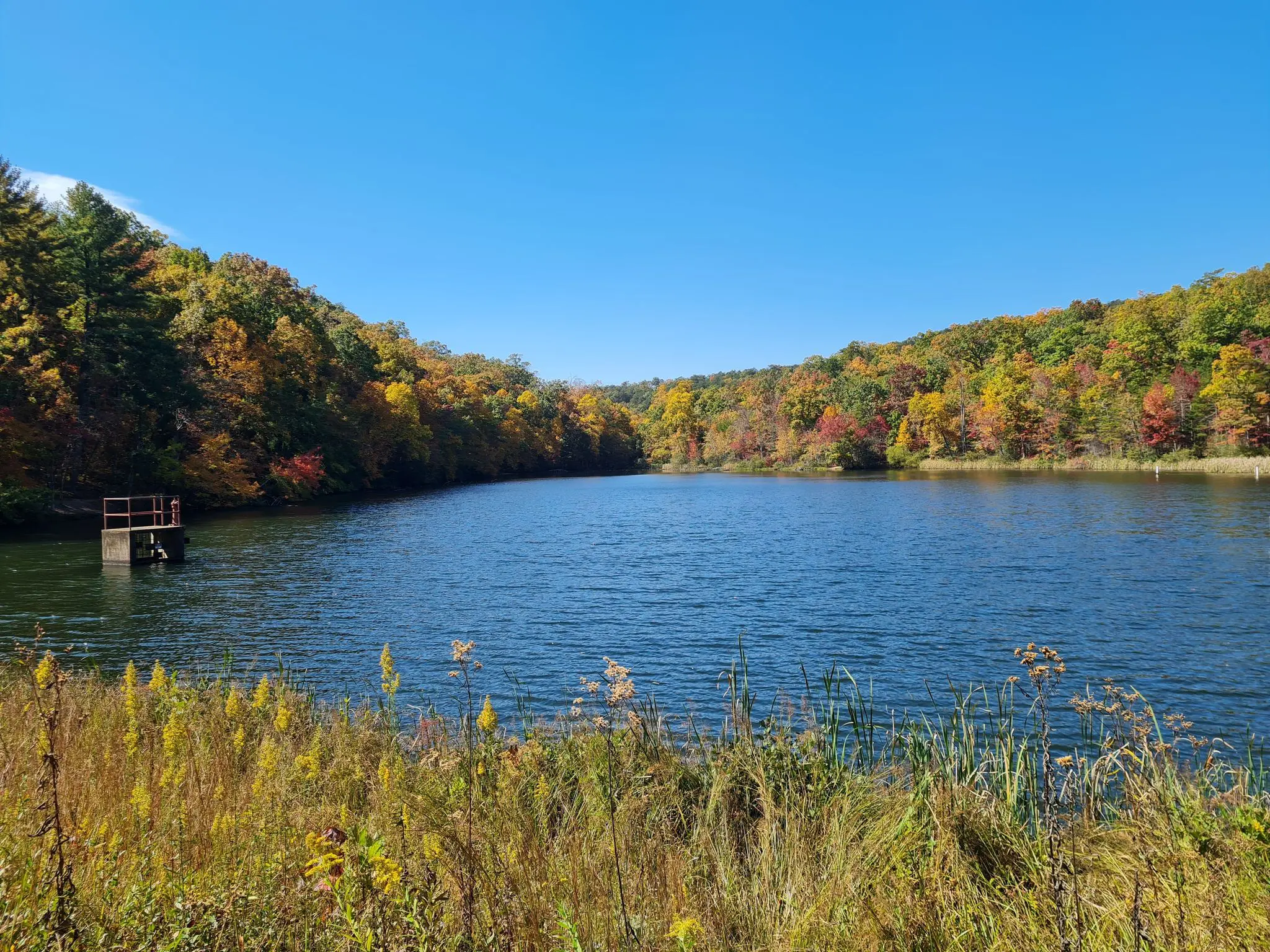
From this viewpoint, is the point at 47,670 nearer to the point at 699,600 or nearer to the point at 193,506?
the point at 699,600

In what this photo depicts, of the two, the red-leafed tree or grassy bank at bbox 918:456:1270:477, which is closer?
grassy bank at bbox 918:456:1270:477

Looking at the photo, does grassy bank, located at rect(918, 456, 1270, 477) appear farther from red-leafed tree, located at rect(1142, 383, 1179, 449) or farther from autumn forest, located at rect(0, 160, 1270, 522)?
red-leafed tree, located at rect(1142, 383, 1179, 449)

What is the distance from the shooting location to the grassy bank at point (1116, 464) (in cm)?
5841

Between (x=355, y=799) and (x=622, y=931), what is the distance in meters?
3.19

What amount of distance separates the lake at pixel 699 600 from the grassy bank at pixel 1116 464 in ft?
84.6

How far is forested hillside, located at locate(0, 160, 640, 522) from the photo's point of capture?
31.6m

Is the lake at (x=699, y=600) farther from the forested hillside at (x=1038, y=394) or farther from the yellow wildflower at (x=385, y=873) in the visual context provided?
the forested hillside at (x=1038, y=394)

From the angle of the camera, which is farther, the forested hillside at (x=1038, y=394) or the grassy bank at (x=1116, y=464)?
the forested hillside at (x=1038, y=394)

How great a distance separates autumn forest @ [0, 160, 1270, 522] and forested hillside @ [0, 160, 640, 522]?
0.13 m

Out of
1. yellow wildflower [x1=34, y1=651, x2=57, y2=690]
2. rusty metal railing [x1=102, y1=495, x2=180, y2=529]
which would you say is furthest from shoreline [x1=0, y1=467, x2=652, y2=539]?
yellow wildflower [x1=34, y1=651, x2=57, y2=690]

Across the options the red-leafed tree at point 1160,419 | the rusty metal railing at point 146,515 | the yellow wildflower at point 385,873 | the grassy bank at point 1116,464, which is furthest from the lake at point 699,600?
the red-leafed tree at point 1160,419

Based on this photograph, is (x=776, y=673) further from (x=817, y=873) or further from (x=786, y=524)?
(x=786, y=524)

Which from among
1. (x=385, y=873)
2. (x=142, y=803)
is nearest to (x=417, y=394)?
(x=142, y=803)

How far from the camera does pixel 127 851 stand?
3473mm
